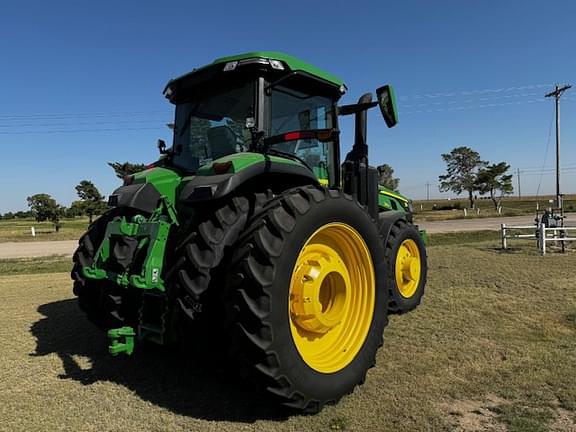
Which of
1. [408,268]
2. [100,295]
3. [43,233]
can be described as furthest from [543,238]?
A: [43,233]

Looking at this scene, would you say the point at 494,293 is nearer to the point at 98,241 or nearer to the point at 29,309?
the point at 98,241

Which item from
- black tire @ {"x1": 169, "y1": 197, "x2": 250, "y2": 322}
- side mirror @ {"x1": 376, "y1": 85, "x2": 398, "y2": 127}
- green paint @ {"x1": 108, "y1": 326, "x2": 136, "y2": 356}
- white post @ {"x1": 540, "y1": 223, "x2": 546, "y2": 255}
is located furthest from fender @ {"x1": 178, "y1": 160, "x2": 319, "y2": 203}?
white post @ {"x1": 540, "y1": 223, "x2": 546, "y2": 255}

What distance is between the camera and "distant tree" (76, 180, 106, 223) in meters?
39.5

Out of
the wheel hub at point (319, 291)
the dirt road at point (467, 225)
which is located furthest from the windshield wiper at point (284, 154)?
the dirt road at point (467, 225)

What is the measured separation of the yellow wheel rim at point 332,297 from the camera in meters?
3.16

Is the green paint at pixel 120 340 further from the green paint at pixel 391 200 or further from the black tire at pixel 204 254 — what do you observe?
the green paint at pixel 391 200

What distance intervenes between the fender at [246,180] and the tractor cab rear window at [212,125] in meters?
0.51

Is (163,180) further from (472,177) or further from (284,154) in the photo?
(472,177)

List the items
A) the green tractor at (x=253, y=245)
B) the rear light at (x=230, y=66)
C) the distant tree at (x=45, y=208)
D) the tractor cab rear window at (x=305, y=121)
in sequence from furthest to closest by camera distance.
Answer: the distant tree at (x=45, y=208), the tractor cab rear window at (x=305, y=121), the rear light at (x=230, y=66), the green tractor at (x=253, y=245)

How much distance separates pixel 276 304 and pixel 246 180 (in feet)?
3.13

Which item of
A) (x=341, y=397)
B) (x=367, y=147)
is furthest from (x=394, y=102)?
(x=341, y=397)

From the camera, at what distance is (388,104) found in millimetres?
3867

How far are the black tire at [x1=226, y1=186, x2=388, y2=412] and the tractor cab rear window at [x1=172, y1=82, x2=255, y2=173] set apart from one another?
109 centimetres

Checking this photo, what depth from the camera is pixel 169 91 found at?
4.42 m
